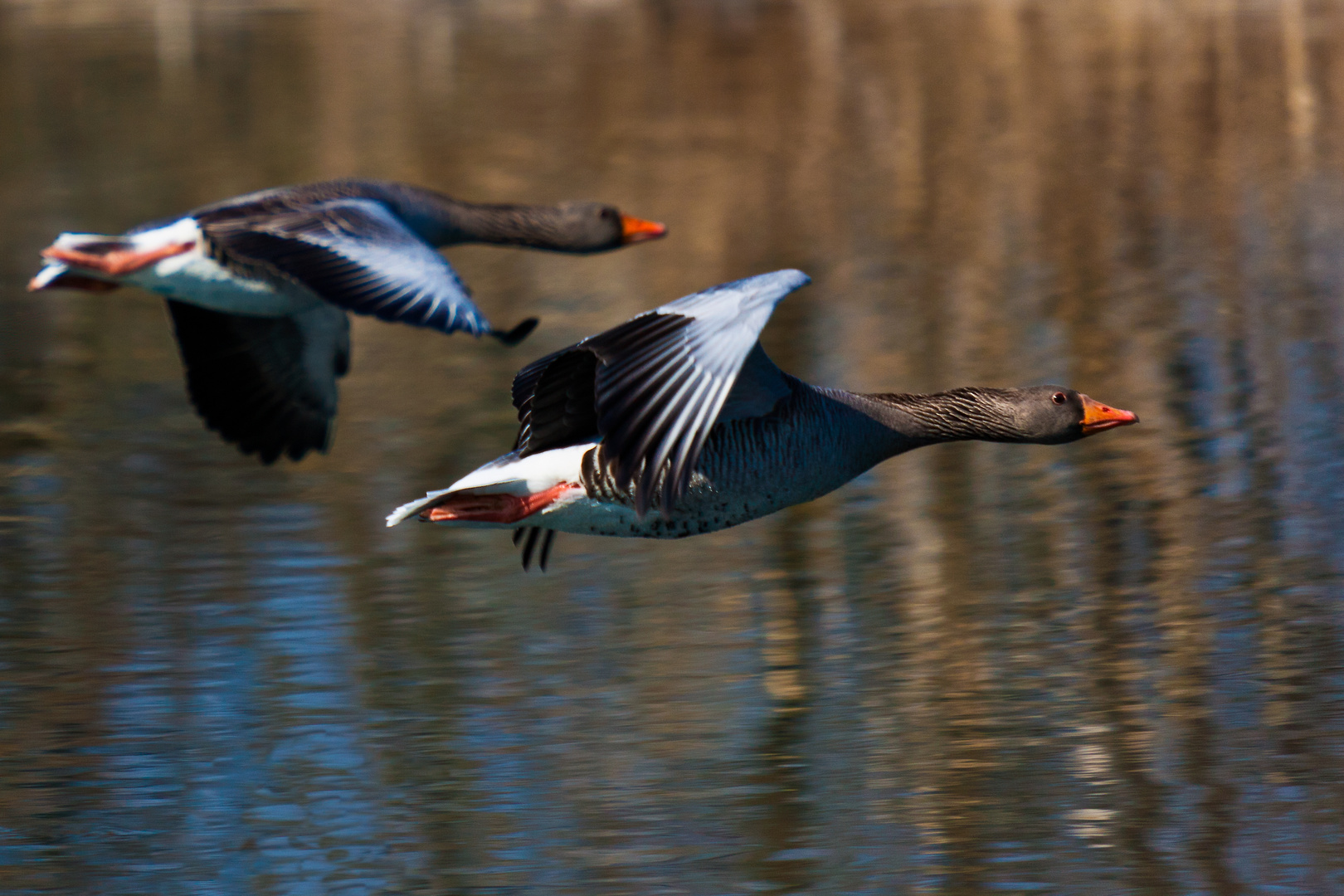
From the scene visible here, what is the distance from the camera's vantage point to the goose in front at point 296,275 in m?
9.57

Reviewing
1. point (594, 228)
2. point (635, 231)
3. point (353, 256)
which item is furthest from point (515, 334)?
point (635, 231)

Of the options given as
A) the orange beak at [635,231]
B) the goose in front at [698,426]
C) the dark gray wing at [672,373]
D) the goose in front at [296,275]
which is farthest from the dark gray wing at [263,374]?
the dark gray wing at [672,373]

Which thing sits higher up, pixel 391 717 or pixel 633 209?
pixel 633 209

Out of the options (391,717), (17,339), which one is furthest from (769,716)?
(17,339)

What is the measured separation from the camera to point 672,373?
7281mm

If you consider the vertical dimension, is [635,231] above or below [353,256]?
above

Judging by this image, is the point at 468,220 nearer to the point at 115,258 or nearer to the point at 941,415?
the point at 115,258

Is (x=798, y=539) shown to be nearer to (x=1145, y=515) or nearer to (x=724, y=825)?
(x=1145, y=515)

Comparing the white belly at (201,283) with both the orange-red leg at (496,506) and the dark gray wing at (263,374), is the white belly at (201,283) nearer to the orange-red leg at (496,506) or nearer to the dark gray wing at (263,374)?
the dark gray wing at (263,374)

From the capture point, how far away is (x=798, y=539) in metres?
13.2

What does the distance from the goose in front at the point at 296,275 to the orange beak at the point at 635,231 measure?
0.01 metres

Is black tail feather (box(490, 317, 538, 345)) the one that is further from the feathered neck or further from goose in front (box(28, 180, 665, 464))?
the feathered neck

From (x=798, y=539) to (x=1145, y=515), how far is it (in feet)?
7.80

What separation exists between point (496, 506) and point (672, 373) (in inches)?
53.4
